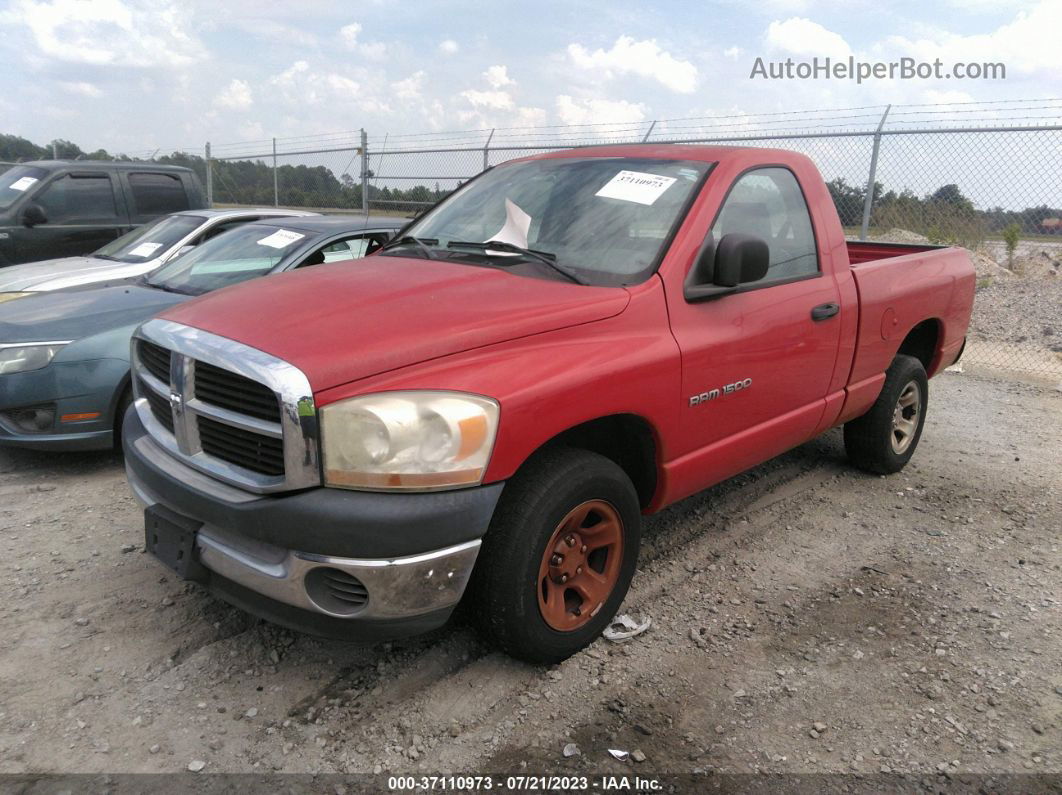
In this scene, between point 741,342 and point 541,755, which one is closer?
point 541,755

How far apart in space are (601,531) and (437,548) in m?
0.77

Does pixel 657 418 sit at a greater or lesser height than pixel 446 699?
greater

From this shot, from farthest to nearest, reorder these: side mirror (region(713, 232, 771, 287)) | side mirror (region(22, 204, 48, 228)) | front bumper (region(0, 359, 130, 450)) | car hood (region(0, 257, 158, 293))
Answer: side mirror (region(22, 204, 48, 228)) → car hood (region(0, 257, 158, 293)) → front bumper (region(0, 359, 130, 450)) → side mirror (region(713, 232, 771, 287))

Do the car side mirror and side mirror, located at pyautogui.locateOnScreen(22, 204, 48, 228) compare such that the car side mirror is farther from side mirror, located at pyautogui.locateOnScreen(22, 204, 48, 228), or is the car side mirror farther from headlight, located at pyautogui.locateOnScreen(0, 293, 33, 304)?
side mirror, located at pyautogui.locateOnScreen(22, 204, 48, 228)

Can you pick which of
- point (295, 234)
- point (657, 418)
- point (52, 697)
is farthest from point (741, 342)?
point (295, 234)

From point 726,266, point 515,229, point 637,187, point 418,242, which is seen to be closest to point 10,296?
point 418,242

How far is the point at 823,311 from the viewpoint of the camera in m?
3.81

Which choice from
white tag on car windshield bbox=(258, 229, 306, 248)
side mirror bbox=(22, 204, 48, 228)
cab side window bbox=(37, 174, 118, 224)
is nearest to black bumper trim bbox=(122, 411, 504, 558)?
white tag on car windshield bbox=(258, 229, 306, 248)

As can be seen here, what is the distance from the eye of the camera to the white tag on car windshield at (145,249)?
6.57 metres

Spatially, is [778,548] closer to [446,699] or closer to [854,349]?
[854,349]

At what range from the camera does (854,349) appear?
4137 mm

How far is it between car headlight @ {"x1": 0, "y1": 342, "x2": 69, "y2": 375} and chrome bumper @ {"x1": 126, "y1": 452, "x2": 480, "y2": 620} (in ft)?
8.68

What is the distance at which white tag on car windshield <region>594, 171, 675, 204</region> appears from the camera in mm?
3369

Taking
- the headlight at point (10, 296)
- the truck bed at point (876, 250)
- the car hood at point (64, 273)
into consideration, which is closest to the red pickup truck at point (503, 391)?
the truck bed at point (876, 250)
